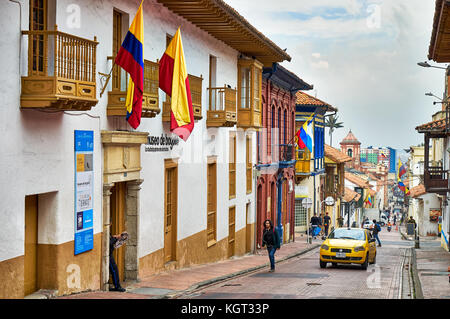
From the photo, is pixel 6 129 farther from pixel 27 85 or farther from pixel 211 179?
pixel 211 179

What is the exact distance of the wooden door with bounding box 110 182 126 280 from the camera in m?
15.0

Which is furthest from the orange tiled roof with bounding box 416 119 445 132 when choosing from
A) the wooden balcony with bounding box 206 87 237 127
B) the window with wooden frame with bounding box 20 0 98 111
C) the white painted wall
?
the window with wooden frame with bounding box 20 0 98 111

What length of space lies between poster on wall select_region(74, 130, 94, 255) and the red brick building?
Answer: 16.9 m

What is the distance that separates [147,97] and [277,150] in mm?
19532

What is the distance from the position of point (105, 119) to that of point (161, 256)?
16.0 feet

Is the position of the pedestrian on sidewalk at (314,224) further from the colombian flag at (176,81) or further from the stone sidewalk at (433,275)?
the colombian flag at (176,81)

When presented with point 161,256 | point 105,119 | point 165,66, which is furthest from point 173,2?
point 161,256

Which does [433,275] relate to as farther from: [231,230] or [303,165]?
[303,165]

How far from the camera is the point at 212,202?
22641 millimetres

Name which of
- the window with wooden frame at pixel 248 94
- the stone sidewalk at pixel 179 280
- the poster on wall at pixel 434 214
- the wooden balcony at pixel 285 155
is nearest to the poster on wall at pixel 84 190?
the stone sidewalk at pixel 179 280

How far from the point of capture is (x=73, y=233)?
12.3 m

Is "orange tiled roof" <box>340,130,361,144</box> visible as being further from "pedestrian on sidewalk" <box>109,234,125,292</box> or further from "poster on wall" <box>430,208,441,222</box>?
"pedestrian on sidewalk" <box>109,234,125,292</box>

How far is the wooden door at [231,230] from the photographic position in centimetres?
2544

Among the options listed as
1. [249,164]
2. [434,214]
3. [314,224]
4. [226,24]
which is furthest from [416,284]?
[434,214]
